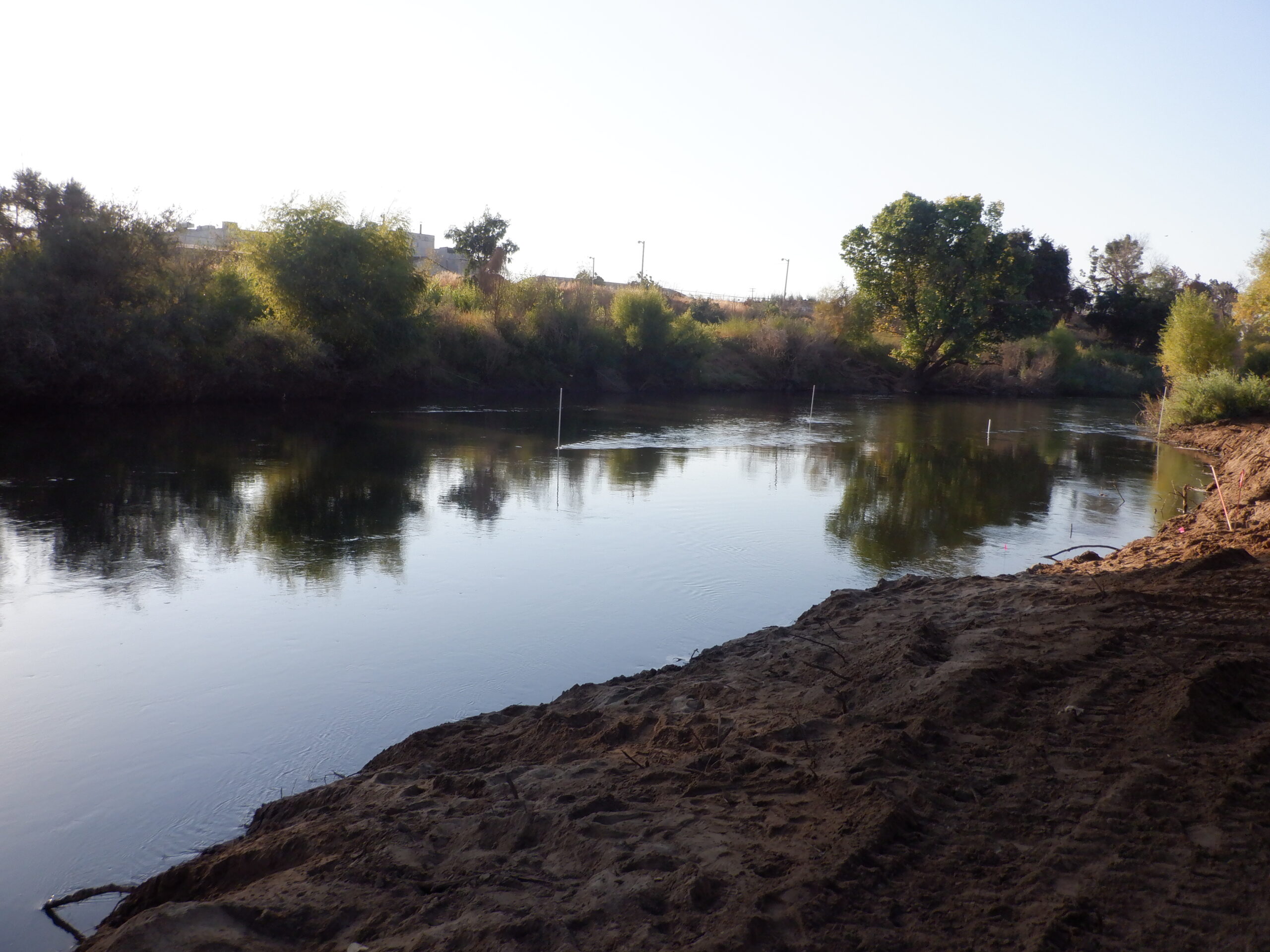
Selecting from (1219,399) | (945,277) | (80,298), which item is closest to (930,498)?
(1219,399)

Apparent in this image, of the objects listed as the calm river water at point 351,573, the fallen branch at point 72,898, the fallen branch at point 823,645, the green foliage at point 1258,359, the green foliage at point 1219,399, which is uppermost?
the green foliage at point 1258,359

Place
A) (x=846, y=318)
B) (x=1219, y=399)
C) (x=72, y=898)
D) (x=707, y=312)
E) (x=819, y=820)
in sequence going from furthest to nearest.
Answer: (x=707, y=312) < (x=846, y=318) < (x=1219, y=399) < (x=72, y=898) < (x=819, y=820)

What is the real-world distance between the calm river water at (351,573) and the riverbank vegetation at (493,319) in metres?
4.04

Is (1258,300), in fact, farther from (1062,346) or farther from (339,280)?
(339,280)

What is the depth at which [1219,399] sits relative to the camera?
30172 millimetres

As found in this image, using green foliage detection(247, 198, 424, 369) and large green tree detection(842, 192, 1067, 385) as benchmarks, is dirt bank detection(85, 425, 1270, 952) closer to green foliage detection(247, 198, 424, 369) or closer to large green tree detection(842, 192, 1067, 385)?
green foliage detection(247, 198, 424, 369)

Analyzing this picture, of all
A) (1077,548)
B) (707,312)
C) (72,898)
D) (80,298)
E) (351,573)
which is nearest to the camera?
(72,898)

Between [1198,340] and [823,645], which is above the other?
[1198,340]

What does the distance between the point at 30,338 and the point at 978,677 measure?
1028 inches

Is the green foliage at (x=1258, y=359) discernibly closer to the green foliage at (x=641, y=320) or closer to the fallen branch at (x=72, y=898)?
the green foliage at (x=641, y=320)

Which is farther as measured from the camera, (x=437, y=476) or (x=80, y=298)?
(x=80, y=298)

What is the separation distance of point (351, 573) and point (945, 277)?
44.9m

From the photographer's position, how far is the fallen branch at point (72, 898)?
4.61m

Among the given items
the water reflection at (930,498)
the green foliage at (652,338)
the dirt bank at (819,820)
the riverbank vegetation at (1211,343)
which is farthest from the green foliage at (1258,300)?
the dirt bank at (819,820)
